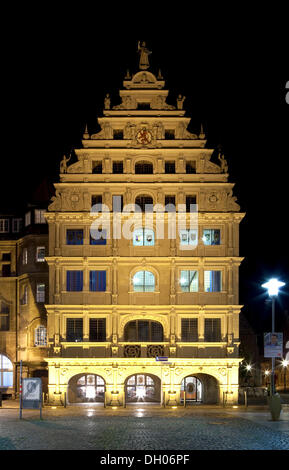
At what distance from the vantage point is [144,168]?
59.6 metres

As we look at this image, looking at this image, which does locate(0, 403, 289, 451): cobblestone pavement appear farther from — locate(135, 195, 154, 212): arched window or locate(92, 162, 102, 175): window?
locate(92, 162, 102, 175): window

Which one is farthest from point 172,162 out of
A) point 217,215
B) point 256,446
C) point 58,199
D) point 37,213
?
point 256,446

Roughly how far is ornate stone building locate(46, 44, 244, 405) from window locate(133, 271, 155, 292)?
0.26 ft

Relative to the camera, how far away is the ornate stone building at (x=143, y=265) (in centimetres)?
5691

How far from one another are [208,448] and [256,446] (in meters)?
2.04

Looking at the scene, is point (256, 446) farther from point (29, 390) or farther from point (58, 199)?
point (58, 199)

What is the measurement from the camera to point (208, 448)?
29125 mm

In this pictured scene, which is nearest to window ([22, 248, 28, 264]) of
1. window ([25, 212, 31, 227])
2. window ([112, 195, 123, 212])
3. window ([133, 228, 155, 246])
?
window ([25, 212, 31, 227])

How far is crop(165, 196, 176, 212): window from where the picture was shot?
58.5m

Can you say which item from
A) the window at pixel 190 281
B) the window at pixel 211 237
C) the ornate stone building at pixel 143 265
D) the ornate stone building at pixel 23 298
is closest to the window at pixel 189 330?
the ornate stone building at pixel 143 265

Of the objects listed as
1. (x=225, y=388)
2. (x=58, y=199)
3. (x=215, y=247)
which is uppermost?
(x=58, y=199)

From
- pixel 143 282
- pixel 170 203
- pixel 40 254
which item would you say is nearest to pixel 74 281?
pixel 143 282

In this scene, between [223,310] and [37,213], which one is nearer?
[223,310]
